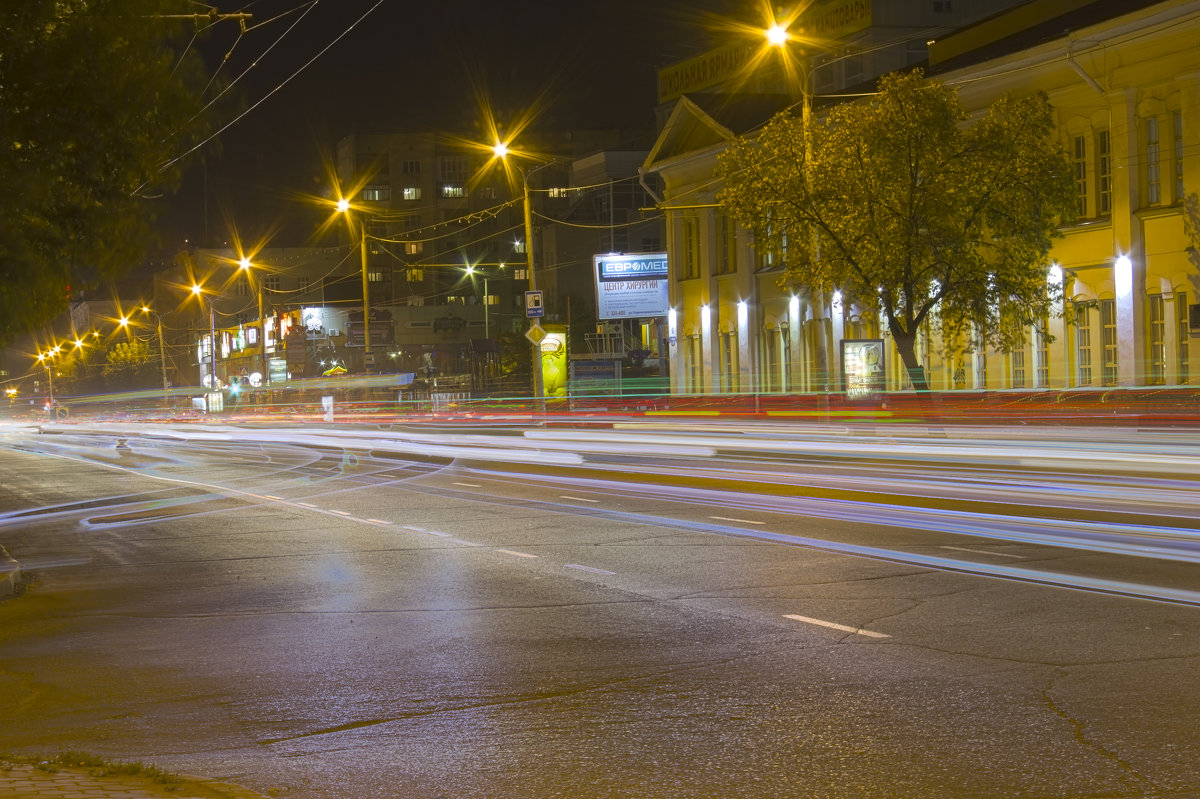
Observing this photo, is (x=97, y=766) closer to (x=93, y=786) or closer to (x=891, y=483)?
(x=93, y=786)

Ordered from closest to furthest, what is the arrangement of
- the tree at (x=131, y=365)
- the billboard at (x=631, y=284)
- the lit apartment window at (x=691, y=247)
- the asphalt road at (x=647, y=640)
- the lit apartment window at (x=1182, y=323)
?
the asphalt road at (x=647, y=640) < the lit apartment window at (x=1182, y=323) < the lit apartment window at (x=691, y=247) < the billboard at (x=631, y=284) < the tree at (x=131, y=365)

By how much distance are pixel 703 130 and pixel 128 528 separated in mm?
35381

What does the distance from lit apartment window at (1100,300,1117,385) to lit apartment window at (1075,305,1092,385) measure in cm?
39

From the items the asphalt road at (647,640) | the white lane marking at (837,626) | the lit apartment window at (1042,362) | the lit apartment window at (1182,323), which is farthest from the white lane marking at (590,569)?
the lit apartment window at (1042,362)

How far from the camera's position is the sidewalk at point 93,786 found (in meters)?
5.54

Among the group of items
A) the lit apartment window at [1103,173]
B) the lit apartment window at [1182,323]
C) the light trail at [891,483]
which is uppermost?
the lit apartment window at [1103,173]

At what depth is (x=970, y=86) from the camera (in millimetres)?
36469

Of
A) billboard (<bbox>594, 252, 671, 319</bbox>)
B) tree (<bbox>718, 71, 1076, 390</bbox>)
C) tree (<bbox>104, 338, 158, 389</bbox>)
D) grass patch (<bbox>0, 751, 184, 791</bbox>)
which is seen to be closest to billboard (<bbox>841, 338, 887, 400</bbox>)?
tree (<bbox>718, 71, 1076, 390</bbox>)

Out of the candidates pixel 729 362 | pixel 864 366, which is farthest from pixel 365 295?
pixel 864 366

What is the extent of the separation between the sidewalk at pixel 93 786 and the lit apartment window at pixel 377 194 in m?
113

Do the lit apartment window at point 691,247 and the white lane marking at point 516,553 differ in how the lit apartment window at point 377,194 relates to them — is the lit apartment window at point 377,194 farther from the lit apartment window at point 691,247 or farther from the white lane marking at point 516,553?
the white lane marking at point 516,553

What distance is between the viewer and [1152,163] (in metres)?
32.6

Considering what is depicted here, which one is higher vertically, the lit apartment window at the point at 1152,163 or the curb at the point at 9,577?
the lit apartment window at the point at 1152,163

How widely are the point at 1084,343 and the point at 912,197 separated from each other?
26.6 feet
